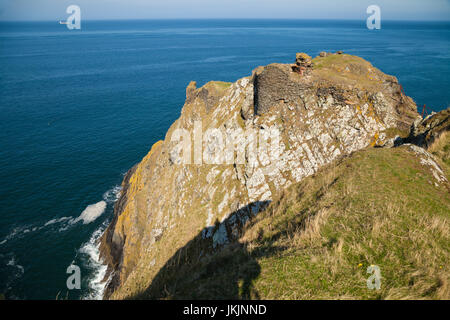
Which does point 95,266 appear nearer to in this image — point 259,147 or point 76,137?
point 259,147

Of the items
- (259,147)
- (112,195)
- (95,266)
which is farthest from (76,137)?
(259,147)

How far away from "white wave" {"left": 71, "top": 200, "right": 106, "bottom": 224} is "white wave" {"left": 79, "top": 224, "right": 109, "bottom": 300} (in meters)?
2.79

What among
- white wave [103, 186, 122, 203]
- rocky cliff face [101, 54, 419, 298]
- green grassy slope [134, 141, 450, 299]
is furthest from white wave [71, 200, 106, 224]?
green grassy slope [134, 141, 450, 299]

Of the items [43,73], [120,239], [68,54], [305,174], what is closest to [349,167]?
[305,174]

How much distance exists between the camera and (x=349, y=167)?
14953 mm

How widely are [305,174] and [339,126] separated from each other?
5744 mm

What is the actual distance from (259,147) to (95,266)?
1155 inches

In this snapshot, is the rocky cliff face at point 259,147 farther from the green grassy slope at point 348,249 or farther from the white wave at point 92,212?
the white wave at point 92,212

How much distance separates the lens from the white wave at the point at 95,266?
29792 mm

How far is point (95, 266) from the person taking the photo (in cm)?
3359

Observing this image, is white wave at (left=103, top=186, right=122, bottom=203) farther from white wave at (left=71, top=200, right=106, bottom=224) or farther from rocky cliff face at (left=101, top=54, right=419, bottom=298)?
rocky cliff face at (left=101, top=54, right=419, bottom=298)

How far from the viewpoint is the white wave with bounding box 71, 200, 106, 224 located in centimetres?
4034

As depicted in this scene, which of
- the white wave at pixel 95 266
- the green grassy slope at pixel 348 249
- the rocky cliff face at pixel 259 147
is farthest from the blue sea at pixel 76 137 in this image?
the green grassy slope at pixel 348 249

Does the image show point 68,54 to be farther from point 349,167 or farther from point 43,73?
point 349,167
